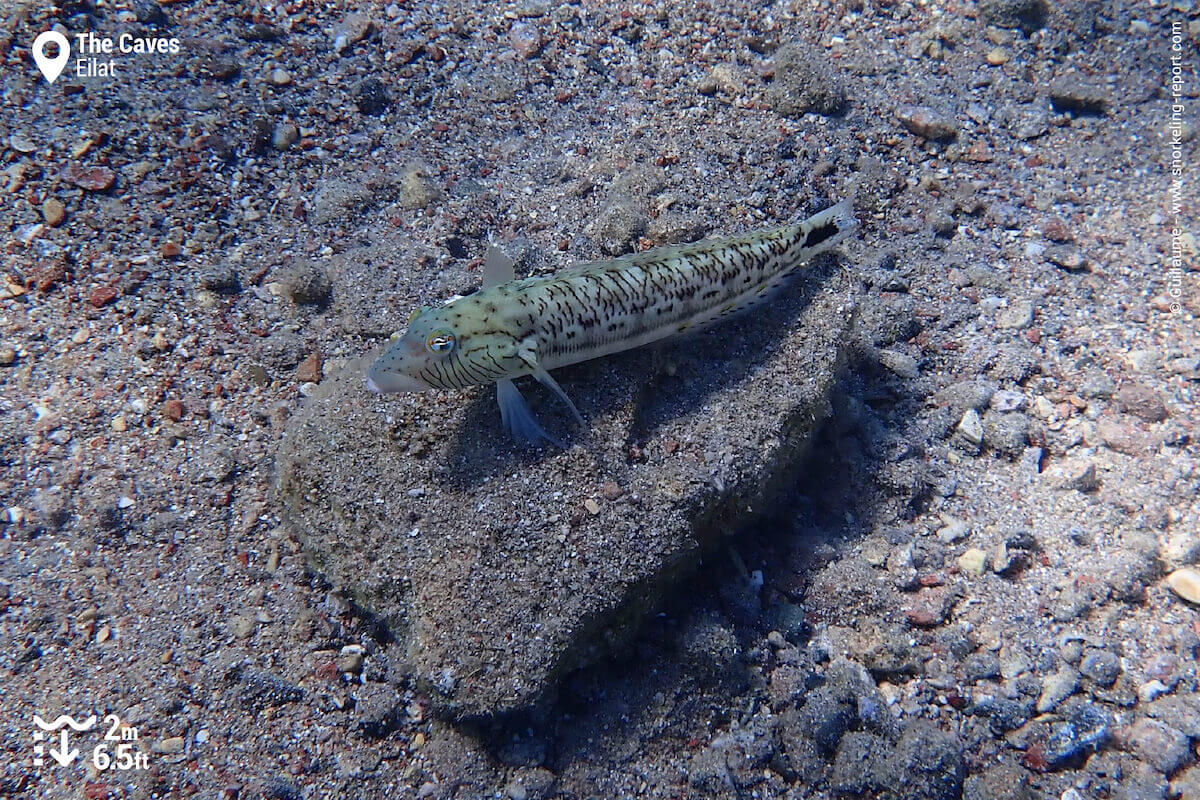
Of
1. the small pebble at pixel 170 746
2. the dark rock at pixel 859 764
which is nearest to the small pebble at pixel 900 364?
the dark rock at pixel 859 764

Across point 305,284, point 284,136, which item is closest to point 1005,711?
point 305,284

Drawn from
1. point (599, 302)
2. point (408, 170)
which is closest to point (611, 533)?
point (599, 302)

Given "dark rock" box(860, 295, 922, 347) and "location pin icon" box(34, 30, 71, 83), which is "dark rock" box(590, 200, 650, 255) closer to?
"dark rock" box(860, 295, 922, 347)

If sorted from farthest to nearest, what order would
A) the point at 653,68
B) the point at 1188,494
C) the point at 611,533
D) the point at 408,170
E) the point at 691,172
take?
the point at 653,68, the point at 408,170, the point at 691,172, the point at 1188,494, the point at 611,533

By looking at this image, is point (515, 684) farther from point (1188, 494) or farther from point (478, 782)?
point (1188, 494)

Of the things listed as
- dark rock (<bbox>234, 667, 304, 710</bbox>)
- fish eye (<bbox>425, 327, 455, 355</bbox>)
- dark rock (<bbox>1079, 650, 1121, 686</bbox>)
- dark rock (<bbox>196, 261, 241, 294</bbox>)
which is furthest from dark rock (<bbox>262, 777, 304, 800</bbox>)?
dark rock (<bbox>1079, 650, 1121, 686</bbox>)

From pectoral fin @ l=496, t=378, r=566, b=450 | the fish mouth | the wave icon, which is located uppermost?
the fish mouth

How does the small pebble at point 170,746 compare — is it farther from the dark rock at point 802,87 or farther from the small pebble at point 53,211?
the dark rock at point 802,87

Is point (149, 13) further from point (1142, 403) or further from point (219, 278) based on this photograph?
point (1142, 403)
